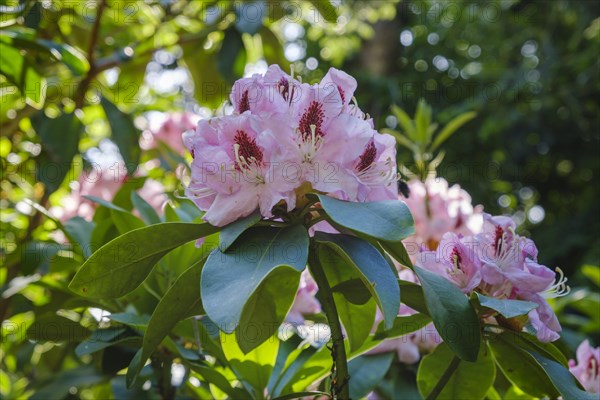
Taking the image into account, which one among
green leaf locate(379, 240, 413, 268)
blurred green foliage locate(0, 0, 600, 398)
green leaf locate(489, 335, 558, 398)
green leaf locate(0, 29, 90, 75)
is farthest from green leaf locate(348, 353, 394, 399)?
green leaf locate(0, 29, 90, 75)

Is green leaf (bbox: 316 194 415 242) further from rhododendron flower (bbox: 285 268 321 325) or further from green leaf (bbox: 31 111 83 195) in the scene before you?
green leaf (bbox: 31 111 83 195)

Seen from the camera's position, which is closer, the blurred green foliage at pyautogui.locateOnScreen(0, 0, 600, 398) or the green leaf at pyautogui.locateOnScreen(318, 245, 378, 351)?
the green leaf at pyautogui.locateOnScreen(318, 245, 378, 351)

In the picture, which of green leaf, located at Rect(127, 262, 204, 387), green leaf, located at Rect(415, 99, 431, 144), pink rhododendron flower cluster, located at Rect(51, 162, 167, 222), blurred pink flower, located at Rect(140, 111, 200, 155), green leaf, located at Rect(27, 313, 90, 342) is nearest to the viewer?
green leaf, located at Rect(127, 262, 204, 387)

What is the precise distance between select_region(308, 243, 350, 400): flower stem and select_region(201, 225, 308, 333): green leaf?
0.16 feet

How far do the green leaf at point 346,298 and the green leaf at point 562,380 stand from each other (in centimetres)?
18

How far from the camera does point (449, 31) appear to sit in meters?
6.14

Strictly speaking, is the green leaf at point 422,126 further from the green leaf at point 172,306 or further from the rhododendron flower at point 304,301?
the green leaf at point 172,306

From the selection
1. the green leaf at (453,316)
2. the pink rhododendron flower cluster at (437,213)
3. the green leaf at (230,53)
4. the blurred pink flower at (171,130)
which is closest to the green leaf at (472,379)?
the green leaf at (453,316)

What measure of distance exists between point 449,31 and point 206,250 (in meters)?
5.66

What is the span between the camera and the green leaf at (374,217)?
620 millimetres

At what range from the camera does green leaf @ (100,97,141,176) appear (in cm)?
141

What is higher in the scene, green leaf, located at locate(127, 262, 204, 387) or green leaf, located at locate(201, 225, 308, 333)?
green leaf, located at locate(201, 225, 308, 333)

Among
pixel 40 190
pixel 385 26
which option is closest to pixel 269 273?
pixel 40 190

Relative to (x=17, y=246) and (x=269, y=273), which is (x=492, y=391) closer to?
(x=269, y=273)
